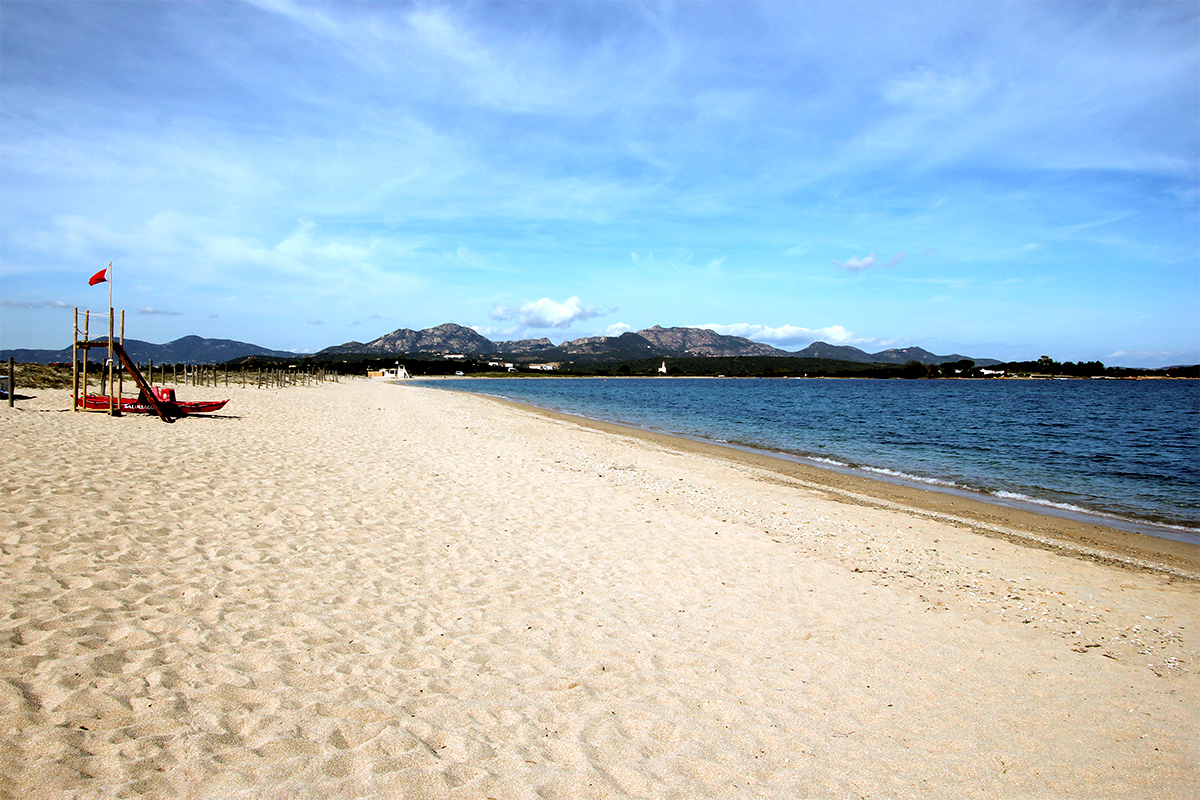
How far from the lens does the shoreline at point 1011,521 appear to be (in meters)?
9.29

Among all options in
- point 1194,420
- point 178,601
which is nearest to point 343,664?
point 178,601

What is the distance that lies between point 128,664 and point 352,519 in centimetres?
399

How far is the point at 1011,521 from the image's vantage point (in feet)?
37.3

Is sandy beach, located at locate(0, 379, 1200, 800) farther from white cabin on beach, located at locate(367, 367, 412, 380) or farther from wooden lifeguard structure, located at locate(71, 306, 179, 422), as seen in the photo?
white cabin on beach, located at locate(367, 367, 412, 380)

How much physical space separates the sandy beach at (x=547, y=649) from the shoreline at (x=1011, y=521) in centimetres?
22

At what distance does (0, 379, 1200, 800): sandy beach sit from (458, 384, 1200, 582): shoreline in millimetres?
218

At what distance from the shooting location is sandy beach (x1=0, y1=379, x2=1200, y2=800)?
328 centimetres

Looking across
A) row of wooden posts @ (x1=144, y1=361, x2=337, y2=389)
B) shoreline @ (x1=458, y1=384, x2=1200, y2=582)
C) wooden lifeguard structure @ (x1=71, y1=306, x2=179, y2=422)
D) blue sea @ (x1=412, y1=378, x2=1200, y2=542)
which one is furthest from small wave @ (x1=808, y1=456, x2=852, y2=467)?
row of wooden posts @ (x1=144, y1=361, x2=337, y2=389)

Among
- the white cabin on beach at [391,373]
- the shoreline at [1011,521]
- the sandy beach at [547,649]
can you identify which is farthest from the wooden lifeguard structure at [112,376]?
the white cabin on beach at [391,373]

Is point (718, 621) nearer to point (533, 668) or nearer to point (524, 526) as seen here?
point (533, 668)

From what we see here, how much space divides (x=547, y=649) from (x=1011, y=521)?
10.9m

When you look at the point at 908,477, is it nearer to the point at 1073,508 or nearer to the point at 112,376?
the point at 1073,508

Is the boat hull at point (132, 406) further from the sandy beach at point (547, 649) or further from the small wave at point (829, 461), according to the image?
the small wave at point (829, 461)

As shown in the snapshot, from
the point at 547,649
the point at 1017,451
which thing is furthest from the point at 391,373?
the point at 547,649
